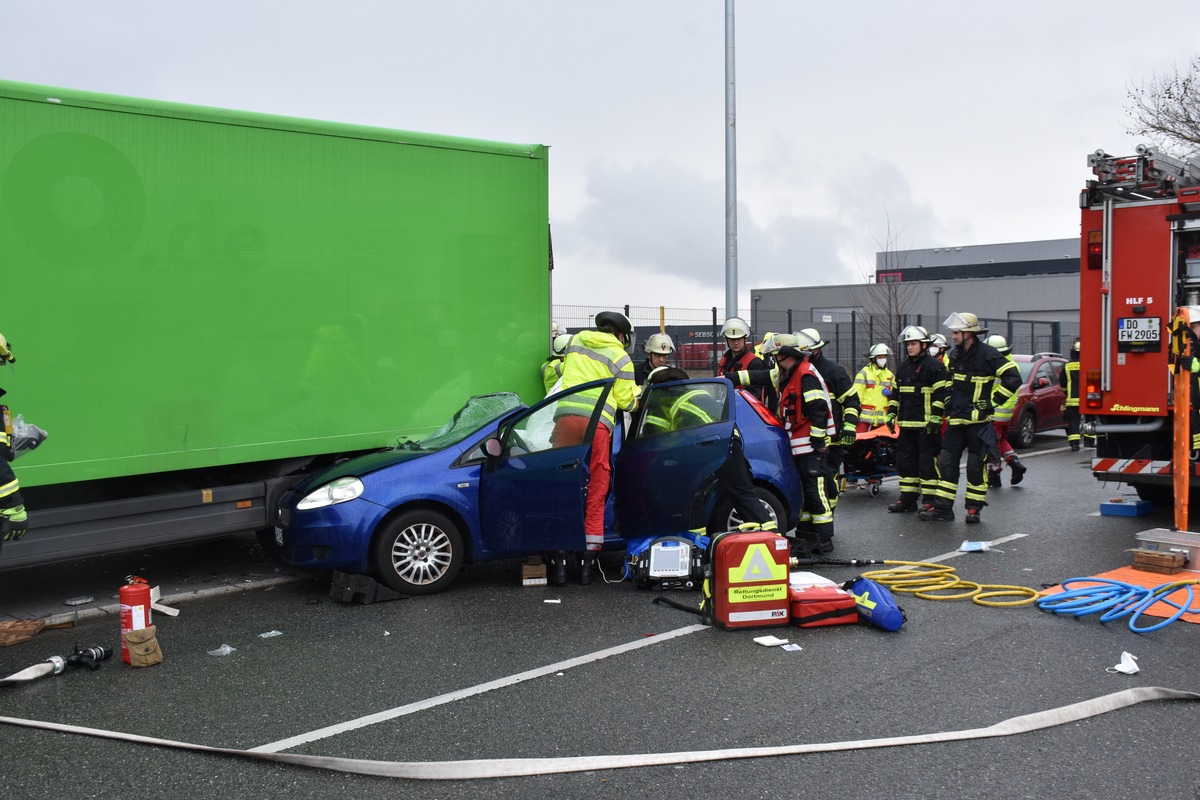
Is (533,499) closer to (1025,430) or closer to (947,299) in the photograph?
(1025,430)

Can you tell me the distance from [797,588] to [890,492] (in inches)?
257

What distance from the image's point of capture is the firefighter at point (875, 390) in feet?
39.7

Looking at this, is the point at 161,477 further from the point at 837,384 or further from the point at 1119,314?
the point at 1119,314

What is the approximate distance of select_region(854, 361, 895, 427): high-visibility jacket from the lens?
12.1 metres

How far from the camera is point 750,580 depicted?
6.30m

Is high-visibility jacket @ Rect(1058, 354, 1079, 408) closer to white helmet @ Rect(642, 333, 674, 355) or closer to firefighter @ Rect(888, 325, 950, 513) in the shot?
firefighter @ Rect(888, 325, 950, 513)

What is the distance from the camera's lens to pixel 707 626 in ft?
21.1

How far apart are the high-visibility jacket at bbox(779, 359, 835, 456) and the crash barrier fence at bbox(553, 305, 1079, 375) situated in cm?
437

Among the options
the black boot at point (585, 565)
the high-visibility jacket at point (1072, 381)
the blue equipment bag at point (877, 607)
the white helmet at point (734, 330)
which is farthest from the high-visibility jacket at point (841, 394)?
the high-visibility jacket at point (1072, 381)

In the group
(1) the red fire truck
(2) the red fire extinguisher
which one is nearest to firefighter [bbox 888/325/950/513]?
(1) the red fire truck

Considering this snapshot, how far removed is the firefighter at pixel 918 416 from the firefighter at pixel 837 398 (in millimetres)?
1098

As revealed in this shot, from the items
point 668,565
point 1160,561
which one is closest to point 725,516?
point 668,565

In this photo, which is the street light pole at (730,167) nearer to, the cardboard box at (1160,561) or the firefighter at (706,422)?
the firefighter at (706,422)

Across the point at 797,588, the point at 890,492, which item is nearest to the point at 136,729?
the point at 797,588
